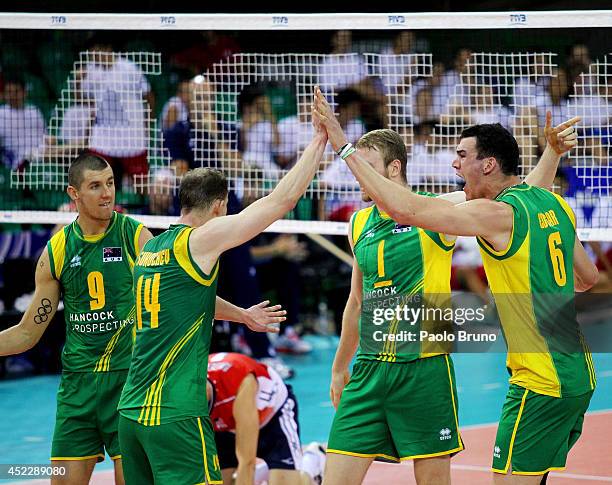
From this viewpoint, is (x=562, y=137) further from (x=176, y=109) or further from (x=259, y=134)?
(x=176, y=109)

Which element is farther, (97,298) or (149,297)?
(97,298)

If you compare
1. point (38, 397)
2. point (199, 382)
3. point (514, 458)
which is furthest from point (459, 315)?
point (38, 397)

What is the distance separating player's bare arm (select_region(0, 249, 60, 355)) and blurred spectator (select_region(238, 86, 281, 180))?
10.6ft

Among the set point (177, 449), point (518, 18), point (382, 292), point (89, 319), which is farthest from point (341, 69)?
point (177, 449)

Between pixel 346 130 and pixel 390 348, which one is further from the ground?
pixel 346 130

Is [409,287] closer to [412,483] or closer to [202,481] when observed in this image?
[202,481]

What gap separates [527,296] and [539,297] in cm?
7

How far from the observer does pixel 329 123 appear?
5906 mm

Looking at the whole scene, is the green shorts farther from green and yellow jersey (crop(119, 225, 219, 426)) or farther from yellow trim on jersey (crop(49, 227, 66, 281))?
yellow trim on jersey (crop(49, 227, 66, 281))

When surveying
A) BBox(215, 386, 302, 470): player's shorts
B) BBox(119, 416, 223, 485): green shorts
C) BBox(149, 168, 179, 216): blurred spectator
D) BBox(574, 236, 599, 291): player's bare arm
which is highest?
BBox(149, 168, 179, 216): blurred spectator

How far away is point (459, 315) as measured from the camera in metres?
7.58

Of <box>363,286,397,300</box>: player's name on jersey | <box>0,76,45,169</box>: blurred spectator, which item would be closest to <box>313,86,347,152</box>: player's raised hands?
<box>363,286,397,300</box>: player's name on jersey

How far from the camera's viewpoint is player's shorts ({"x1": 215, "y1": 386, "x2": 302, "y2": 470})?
788 cm

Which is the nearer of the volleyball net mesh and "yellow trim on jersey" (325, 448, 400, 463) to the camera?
"yellow trim on jersey" (325, 448, 400, 463)
